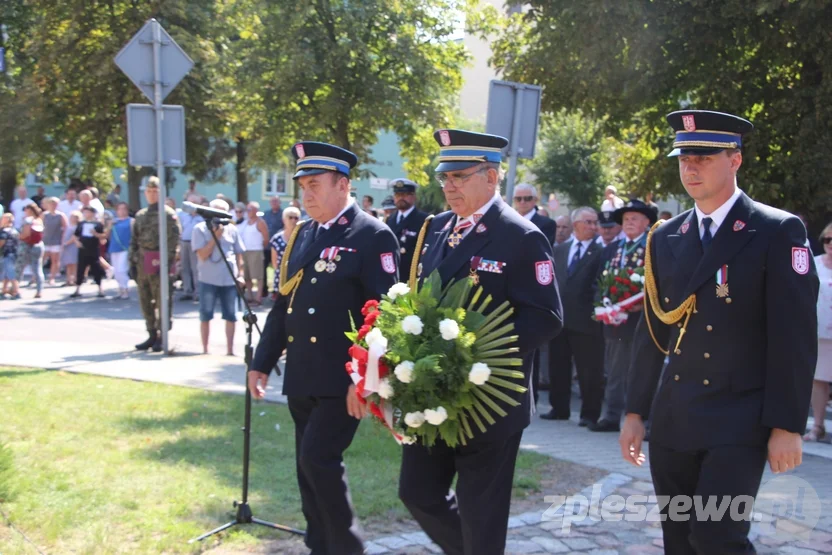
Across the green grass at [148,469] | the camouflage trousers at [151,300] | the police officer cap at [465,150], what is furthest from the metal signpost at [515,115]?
the camouflage trousers at [151,300]

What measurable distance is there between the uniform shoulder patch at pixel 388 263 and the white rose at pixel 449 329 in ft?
4.45

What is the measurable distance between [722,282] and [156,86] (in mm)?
9174

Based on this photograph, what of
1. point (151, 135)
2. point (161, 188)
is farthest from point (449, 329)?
point (161, 188)

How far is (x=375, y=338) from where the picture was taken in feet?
13.0

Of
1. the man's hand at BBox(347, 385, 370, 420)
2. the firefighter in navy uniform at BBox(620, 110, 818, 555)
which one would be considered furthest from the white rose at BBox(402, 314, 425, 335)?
the firefighter in navy uniform at BBox(620, 110, 818, 555)

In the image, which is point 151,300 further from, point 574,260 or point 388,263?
point 388,263

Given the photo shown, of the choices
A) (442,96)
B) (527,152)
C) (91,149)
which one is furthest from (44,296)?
(527,152)

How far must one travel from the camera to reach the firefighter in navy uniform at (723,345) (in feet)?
12.0

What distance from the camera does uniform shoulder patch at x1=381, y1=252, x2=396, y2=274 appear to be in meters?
5.18

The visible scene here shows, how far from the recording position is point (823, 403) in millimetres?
8914

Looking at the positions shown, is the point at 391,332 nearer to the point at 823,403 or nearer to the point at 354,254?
the point at 354,254

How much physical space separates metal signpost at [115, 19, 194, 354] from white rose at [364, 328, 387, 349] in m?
8.26

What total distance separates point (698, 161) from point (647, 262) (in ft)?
1.86

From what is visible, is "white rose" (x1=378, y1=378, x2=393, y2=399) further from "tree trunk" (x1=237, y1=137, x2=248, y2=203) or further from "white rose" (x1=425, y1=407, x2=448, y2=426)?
"tree trunk" (x1=237, y1=137, x2=248, y2=203)
